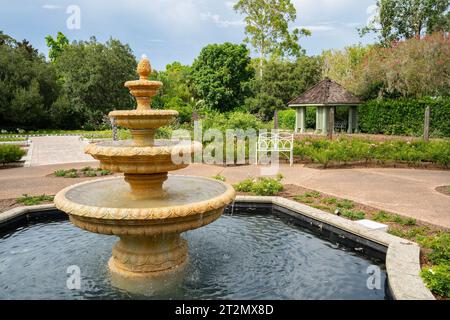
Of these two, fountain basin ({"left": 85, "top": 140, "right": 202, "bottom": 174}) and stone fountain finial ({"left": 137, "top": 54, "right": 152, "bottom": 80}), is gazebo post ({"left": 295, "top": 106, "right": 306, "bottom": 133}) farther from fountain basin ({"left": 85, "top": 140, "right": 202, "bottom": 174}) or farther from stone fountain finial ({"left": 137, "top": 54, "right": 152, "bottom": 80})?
fountain basin ({"left": 85, "top": 140, "right": 202, "bottom": 174})

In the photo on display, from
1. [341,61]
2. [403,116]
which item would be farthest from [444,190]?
[341,61]

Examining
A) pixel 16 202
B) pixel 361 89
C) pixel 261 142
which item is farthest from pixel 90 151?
pixel 361 89

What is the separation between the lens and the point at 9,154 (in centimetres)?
1360

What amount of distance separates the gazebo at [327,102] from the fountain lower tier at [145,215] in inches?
904

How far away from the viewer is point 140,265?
15.1 ft

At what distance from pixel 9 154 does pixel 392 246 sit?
13.3m

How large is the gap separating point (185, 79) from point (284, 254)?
42.3 m

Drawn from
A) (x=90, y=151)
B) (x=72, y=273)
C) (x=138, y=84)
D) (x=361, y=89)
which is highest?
(x=361, y=89)

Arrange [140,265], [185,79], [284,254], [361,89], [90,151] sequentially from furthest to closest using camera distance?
[185,79] → [361,89] → [284,254] → [140,265] → [90,151]

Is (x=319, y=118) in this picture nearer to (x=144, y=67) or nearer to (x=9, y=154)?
(x=9, y=154)

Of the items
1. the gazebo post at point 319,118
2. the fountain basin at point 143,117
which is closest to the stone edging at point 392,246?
the fountain basin at point 143,117

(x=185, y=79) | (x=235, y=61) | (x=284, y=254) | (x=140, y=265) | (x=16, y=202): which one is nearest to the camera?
(x=140, y=265)

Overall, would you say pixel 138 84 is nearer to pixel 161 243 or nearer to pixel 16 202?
pixel 161 243

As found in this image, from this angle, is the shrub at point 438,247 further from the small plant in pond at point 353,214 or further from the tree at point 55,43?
the tree at point 55,43
